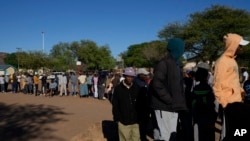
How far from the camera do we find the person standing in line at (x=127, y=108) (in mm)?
6723

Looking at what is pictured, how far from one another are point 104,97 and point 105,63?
2377 inches

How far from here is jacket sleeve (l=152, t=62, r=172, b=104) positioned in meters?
5.05

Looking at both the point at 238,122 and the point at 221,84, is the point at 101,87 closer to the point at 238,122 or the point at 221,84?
the point at 221,84

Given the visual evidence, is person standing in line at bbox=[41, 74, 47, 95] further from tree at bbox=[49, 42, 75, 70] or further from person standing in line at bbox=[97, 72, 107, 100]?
tree at bbox=[49, 42, 75, 70]

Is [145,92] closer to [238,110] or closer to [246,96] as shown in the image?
[246,96]

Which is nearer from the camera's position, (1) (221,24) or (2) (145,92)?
(2) (145,92)

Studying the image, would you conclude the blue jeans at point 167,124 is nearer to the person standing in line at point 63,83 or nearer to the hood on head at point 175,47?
the hood on head at point 175,47

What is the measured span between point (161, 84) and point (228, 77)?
89 centimetres

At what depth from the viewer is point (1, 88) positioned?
28.3 meters

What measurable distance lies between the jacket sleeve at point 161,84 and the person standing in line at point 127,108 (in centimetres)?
161

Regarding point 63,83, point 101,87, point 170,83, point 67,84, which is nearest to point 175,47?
point 170,83

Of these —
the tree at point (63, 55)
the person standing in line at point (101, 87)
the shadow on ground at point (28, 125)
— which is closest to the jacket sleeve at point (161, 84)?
the shadow on ground at point (28, 125)

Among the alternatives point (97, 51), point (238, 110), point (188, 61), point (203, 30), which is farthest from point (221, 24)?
point (238, 110)

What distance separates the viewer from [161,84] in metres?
5.08
